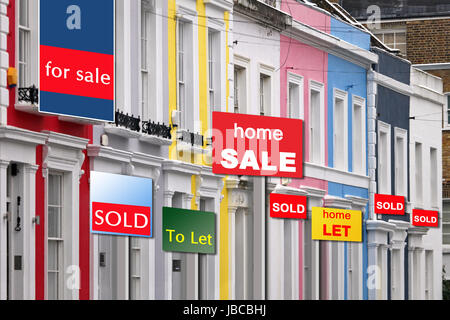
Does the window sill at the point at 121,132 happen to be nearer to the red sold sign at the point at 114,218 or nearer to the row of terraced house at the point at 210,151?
the row of terraced house at the point at 210,151

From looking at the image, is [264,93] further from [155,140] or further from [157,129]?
[155,140]

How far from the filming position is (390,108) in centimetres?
4659

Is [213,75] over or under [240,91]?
over

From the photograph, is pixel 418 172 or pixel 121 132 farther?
pixel 418 172

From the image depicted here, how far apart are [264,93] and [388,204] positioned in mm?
8772

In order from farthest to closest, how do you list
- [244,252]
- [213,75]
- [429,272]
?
1. [429,272]
2. [244,252]
3. [213,75]

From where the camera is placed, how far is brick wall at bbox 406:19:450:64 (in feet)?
194

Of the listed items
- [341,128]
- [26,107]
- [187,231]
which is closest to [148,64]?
[187,231]

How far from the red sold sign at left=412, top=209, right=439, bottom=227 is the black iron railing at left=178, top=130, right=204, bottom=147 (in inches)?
634

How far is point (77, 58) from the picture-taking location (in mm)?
25781

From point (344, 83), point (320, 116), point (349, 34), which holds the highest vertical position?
point (349, 34)

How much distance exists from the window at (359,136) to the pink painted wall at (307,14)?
2861mm

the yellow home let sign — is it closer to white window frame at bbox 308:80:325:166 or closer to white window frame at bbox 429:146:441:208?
white window frame at bbox 308:80:325:166
